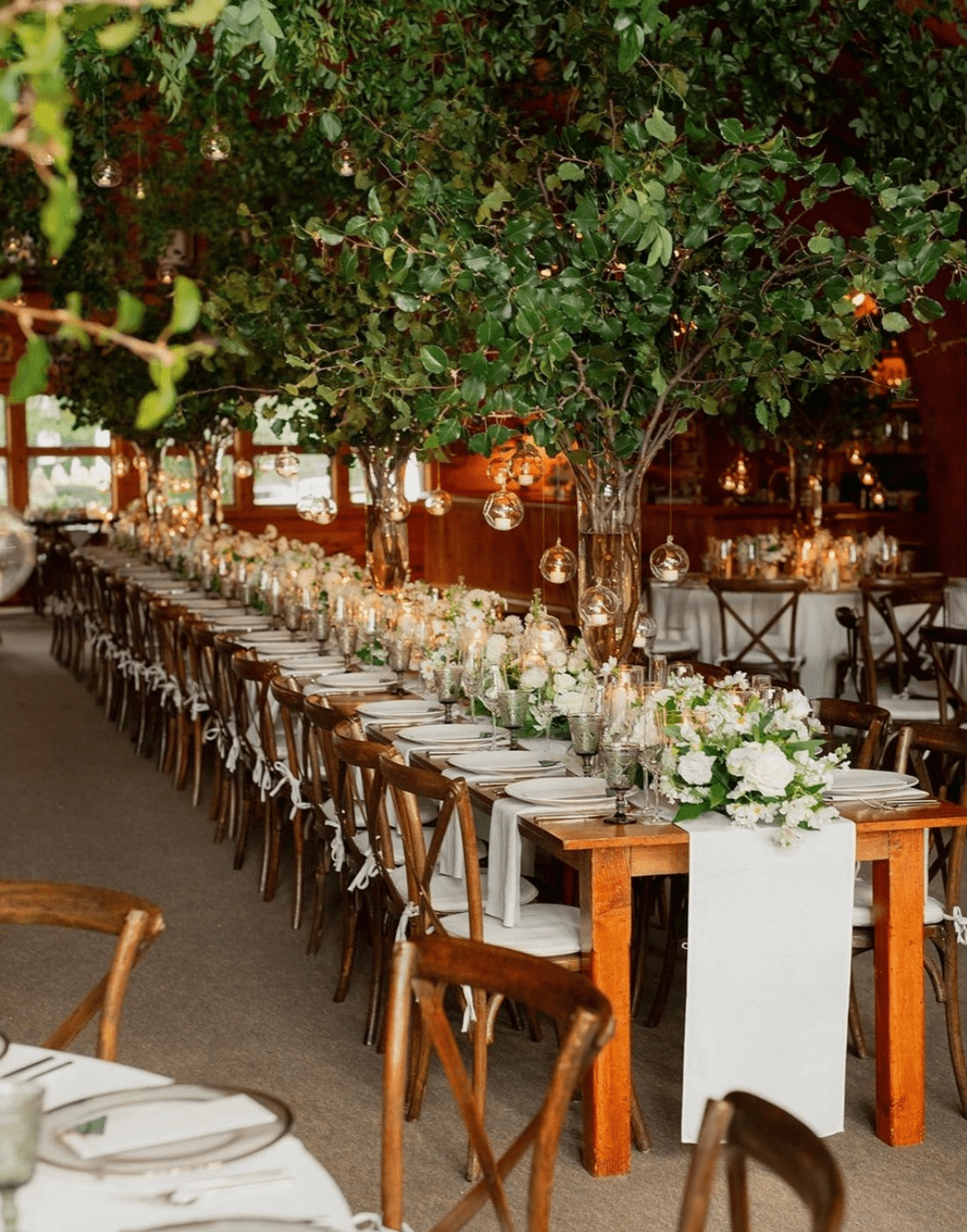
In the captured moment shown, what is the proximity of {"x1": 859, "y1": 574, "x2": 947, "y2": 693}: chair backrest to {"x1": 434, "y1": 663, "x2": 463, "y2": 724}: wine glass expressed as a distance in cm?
322

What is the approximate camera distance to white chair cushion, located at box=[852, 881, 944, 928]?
3.81 metres

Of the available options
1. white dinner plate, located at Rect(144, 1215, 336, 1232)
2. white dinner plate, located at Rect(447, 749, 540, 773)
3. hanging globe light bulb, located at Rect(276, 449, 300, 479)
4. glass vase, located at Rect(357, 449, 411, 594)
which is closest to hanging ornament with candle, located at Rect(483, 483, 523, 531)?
white dinner plate, located at Rect(447, 749, 540, 773)

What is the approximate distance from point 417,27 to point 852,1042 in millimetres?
3502

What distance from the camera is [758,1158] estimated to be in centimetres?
177

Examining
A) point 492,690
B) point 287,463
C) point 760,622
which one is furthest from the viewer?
point 760,622

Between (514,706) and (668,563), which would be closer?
(514,706)

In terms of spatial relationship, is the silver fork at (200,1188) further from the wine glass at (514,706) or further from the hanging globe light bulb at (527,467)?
the hanging globe light bulb at (527,467)

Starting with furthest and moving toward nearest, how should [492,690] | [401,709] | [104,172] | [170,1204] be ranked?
1. [104,172]
2. [401,709]
3. [492,690]
4. [170,1204]

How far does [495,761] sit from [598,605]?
72cm

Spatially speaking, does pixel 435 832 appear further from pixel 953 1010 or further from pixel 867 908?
pixel 953 1010

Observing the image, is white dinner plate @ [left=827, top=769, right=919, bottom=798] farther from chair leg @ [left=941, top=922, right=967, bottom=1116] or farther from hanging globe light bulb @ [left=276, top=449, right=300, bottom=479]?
hanging globe light bulb @ [left=276, top=449, right=300, bottom=479]

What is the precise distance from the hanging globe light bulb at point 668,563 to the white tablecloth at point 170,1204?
3352mm

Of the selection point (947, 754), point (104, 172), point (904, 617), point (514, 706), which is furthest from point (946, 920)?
point (904, 617)

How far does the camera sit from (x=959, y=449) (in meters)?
10.0
